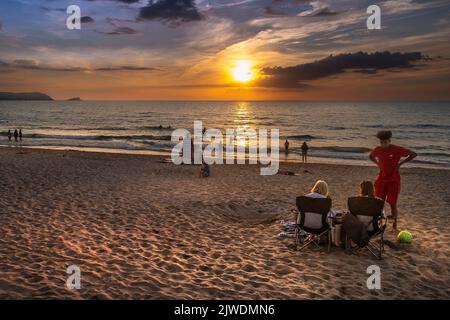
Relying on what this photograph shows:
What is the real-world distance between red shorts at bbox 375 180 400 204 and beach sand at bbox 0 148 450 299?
0.88m

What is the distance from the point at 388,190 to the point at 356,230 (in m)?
1.99

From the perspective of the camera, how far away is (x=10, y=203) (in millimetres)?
10422

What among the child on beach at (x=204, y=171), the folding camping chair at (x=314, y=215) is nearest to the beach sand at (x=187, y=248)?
the folding camping chair at (x=314, y=215)

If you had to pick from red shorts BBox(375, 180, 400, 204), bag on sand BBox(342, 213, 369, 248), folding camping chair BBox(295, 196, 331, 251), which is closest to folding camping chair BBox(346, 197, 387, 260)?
bag on sand BBox(342, 213, 369, 248)

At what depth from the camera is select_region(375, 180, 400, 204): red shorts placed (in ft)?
26.2

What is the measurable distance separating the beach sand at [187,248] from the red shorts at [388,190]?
0.88 metres

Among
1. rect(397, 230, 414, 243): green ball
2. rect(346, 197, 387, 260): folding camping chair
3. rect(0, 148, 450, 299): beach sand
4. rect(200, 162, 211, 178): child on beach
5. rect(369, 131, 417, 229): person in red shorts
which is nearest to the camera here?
rect(0, 148, 450, 299): beach sand

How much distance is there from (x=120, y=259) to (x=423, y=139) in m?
50.1

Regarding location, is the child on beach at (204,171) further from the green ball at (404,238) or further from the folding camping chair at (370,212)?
the folding camping chair at (370,212)

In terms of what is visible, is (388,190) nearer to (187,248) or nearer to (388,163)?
(388,163)

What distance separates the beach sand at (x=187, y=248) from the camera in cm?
545

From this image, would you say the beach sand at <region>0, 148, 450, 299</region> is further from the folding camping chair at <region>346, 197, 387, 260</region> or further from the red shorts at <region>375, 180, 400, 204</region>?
the red shorts at <region>375, 180, 400, 204</region>
